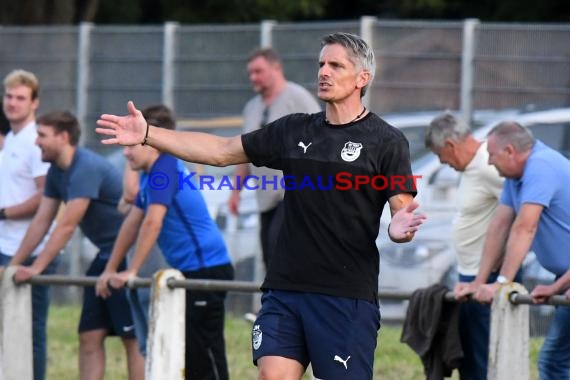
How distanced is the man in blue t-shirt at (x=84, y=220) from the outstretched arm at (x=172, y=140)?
101 inches

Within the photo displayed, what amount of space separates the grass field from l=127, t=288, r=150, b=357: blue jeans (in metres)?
1.56

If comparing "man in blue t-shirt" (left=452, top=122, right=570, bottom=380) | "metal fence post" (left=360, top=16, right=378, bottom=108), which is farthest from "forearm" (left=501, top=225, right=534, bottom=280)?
"metal fence post" (left=360, top=16, right=378, bottom=108)

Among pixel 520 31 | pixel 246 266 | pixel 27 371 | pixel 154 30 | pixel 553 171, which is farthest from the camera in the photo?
pixel 154 30

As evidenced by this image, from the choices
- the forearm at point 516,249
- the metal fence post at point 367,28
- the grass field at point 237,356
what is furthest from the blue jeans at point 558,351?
the metal fence post at point 367,28

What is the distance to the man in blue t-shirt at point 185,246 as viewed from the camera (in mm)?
9164

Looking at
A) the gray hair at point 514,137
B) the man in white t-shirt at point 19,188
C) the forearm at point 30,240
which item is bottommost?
the forearm at point 30,240

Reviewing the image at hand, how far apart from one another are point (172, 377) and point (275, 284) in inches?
75.8

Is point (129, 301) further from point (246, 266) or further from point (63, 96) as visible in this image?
point (63, 96)

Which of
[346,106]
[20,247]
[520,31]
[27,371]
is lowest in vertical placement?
[27,371]

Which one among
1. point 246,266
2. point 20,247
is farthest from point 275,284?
point 246,266

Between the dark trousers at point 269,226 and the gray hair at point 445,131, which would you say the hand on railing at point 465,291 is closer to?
the gray hair at point 445,131

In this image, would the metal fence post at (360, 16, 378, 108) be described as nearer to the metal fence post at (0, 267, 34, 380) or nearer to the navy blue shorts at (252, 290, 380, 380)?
the metal fence post at (0, 267, 34, 380)

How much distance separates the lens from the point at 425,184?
1346 cm

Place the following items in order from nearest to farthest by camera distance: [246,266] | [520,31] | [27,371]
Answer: [27,371] < [520,31] < [246,266]
